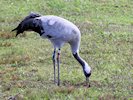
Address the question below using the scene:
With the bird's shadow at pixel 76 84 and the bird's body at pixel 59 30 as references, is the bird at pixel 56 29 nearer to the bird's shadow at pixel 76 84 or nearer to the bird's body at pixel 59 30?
the bird's body at pixel 59 30

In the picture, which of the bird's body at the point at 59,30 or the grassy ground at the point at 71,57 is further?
the bird's body at the point at 59,30

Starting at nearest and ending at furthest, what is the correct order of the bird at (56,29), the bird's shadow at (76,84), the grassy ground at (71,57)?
the grassy ground at (71,57) < the bird's shadow at (76,84) < the bird at (56,29)

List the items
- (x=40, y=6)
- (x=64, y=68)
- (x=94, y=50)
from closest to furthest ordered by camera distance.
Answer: (x=64, y=68)
(x=94, y=50)
(x=40, y=6)

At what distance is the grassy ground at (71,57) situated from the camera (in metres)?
11.0

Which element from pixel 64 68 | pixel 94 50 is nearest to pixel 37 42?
pixel 94 50

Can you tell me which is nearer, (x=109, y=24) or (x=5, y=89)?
(x=5, y=89)

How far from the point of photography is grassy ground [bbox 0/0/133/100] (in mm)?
11000

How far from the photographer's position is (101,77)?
12312mm

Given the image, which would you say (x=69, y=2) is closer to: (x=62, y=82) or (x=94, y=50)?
(x=94, y=50)

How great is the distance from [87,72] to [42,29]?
1.34 meters

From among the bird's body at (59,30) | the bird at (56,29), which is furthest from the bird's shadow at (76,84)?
the bird's body at (59,30)

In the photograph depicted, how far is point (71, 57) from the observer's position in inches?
566

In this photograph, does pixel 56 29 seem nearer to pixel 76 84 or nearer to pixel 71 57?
pixel 76 84

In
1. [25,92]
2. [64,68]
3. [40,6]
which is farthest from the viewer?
[40,6]
